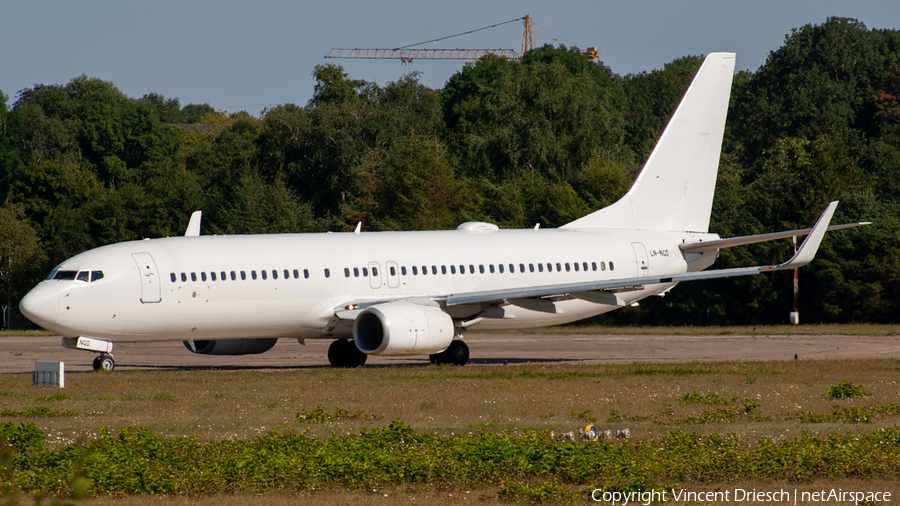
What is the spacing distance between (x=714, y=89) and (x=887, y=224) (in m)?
21.9

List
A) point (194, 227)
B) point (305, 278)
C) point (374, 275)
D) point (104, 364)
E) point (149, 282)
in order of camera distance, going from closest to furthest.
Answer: point (149, 282), point (104, 364), point (305, 278), point (374, 275), point (194, 227)

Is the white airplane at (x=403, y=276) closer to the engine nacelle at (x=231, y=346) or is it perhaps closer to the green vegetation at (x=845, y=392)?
the engine nacelle at (x=231, y=346)

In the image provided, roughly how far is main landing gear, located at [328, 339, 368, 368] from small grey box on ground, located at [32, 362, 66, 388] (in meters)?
8.17

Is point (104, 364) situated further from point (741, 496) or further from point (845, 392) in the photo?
point (741, 496)

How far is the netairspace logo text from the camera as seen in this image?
10.6 m

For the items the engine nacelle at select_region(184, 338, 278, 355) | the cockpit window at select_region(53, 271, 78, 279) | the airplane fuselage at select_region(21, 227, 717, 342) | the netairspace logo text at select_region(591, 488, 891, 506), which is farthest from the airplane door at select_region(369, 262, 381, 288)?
the netairspace logo text at select_region(591, 488, 891, 506)

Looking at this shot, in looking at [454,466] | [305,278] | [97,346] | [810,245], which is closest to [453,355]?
[305,278]

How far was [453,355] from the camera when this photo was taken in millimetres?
28922

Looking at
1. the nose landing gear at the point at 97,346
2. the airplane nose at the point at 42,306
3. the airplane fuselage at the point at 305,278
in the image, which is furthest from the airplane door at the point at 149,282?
the airplane nose at the point at 42,306

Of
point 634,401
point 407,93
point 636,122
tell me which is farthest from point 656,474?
point 636,122

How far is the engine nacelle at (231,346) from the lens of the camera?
29469 mm

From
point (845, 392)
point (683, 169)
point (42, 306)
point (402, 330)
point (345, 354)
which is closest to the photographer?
point (845, 392)

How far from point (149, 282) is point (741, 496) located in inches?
704

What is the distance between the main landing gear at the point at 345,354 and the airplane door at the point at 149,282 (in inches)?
216
